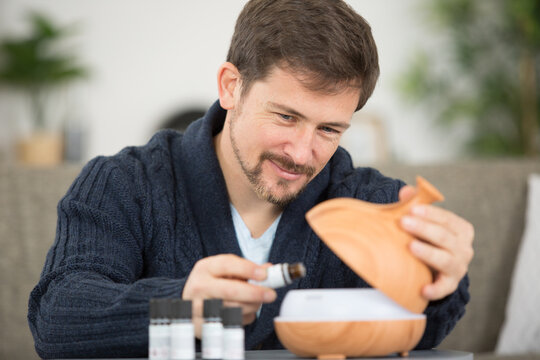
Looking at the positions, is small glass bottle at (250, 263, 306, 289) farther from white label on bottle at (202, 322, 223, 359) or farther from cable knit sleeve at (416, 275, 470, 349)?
cable knit sleeve at (416, 275, 470, 349)

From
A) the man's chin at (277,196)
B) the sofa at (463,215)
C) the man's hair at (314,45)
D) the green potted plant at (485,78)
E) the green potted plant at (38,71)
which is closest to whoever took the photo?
the man's hair at (314,45)

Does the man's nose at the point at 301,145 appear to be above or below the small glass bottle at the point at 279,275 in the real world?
above

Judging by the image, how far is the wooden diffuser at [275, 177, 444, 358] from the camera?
2.94 ft

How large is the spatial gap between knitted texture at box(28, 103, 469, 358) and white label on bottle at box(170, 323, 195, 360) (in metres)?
0.22

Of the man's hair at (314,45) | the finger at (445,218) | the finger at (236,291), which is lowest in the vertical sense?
the finger at (236,291)

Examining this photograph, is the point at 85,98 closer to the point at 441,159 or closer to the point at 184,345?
the point at 441,159

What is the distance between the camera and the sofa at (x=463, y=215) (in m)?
2.11

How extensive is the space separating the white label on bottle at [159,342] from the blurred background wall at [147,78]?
464 centimetres

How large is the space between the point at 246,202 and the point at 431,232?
653 millimetres

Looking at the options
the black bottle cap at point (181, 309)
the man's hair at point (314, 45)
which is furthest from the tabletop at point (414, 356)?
the man's hair at point (314, 45)

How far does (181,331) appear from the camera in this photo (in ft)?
2.63

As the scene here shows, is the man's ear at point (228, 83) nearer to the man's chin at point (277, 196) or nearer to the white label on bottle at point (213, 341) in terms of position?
the man's chin at point (277, 196)

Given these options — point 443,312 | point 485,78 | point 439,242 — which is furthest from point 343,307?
point 485,78

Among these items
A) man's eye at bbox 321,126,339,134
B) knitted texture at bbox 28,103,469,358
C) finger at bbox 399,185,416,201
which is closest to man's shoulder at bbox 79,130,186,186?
knitted texture at bbox 28,103,469,358
